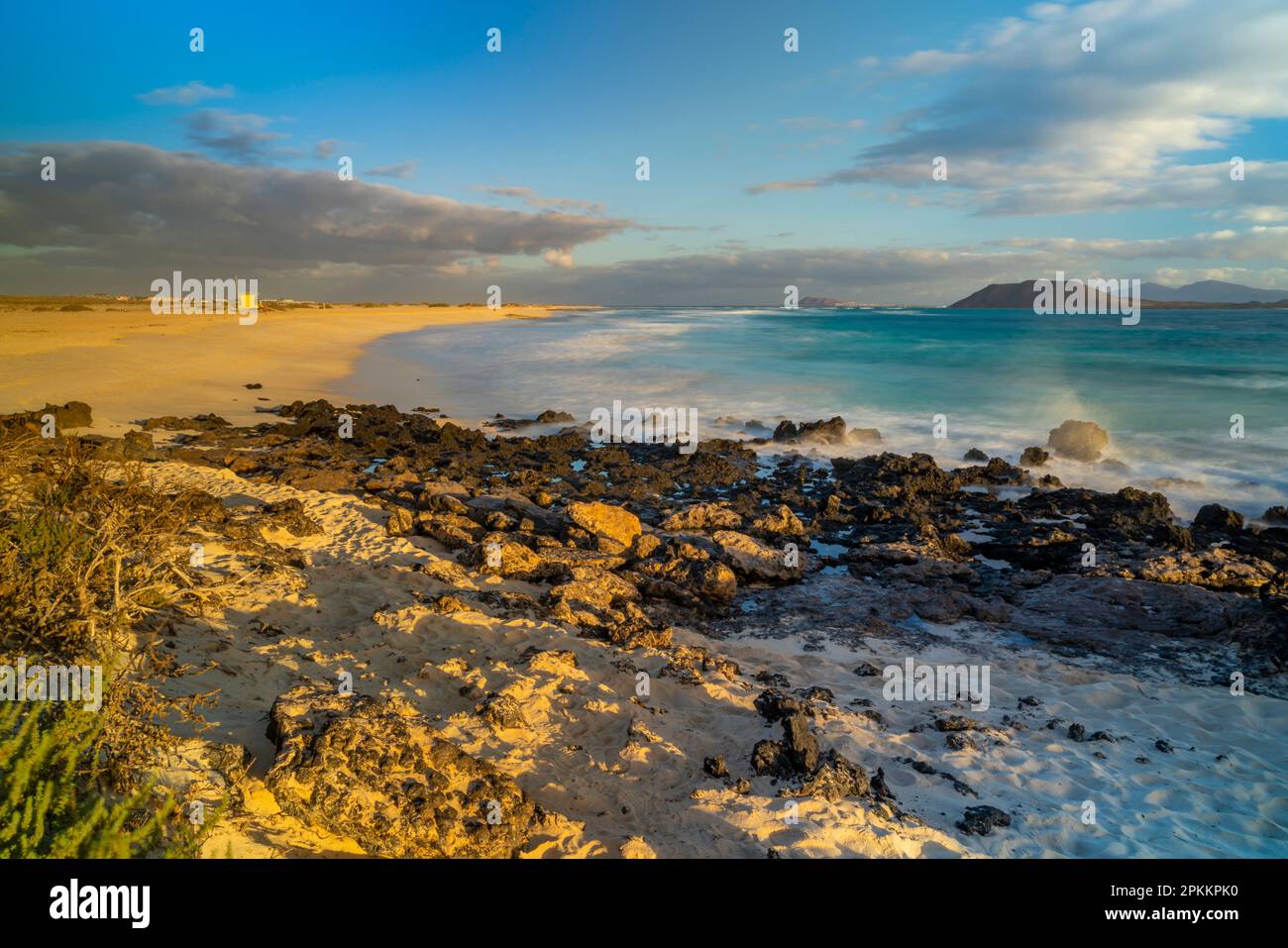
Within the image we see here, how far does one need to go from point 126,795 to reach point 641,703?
11.3 feet

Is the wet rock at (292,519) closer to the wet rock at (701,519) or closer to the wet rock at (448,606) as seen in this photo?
the wet rock at (448,606)

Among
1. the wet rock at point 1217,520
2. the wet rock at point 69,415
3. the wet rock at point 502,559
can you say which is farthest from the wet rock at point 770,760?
the wet rock at point 69,415

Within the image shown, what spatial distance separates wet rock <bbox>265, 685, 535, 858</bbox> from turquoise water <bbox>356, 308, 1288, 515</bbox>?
14253mm

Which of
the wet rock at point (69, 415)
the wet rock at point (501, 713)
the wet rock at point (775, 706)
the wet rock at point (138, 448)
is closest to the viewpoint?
the wet rock at point (501, 713)

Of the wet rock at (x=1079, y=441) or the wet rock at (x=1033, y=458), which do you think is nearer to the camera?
the wet rock at (x=1033, y=458)

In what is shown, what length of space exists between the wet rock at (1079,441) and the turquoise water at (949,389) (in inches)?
26.7

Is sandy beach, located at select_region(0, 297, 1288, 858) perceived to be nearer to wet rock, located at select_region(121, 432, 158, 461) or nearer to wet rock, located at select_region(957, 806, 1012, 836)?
wet rock, located at select_region(957, 806, 1012, 836)

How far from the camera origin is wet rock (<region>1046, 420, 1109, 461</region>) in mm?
16812

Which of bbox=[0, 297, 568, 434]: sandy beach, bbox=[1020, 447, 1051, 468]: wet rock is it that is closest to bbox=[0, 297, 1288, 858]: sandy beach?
bbox=[1020, 447, 1051, 468]: wet rock

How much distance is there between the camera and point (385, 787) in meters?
4.02

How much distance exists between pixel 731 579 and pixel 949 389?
23780mm

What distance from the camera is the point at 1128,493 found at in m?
12.6

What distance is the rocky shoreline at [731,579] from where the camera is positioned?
14.1 ft

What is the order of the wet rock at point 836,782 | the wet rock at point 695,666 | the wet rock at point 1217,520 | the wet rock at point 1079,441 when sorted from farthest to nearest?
the wet rock at point 1079,441
the wet rock at point 1217,520
the wet rock at point 695,666
the wet rock at point 836,782
